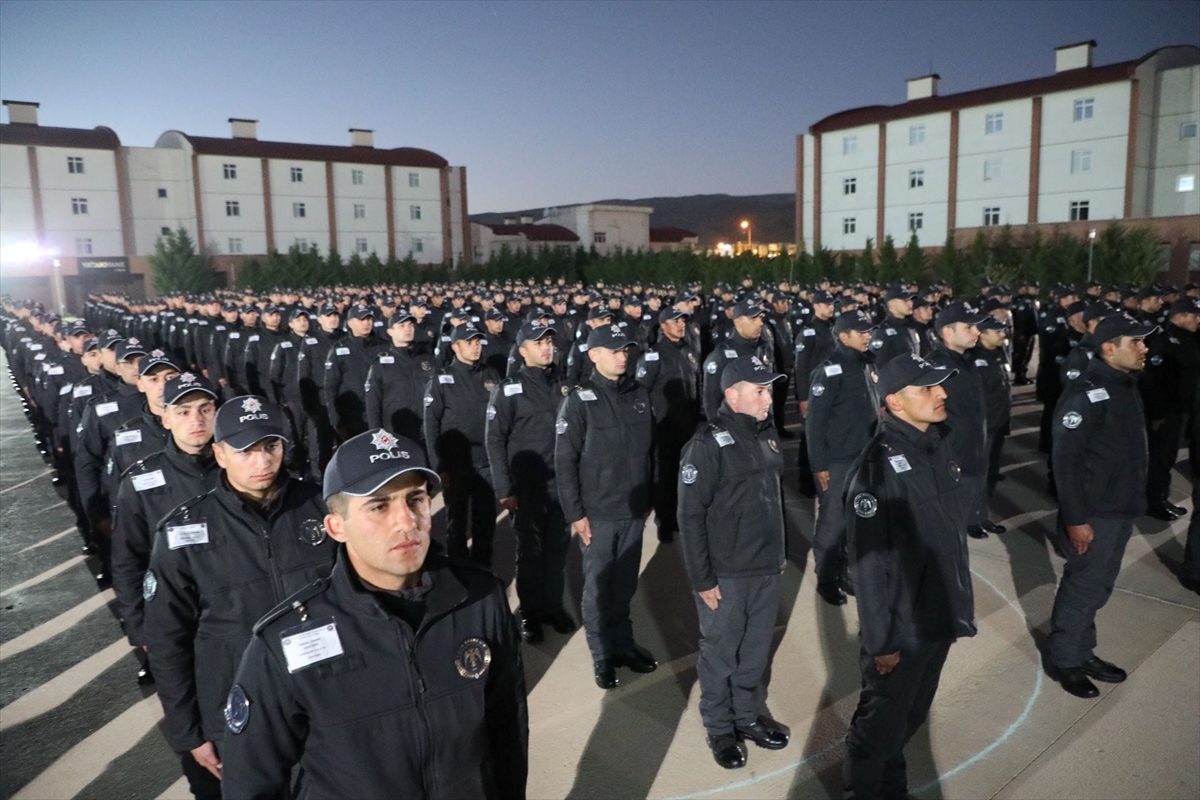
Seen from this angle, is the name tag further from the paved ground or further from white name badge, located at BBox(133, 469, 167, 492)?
the paved ground

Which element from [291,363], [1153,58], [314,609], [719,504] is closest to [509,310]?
[291,363]

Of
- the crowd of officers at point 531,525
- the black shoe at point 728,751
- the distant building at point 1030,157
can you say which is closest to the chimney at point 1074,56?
the distant building at point 1030,157

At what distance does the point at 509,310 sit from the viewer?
17.1m

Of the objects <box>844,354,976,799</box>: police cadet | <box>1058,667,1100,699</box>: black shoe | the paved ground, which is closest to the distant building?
the paved ground

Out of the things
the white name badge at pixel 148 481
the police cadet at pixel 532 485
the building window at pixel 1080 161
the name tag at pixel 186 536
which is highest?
the building window at pixel 1080 161

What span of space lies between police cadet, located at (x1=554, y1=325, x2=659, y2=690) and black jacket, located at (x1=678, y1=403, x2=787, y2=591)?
3.15ft

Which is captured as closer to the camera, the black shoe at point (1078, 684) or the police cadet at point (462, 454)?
the black shoe at point (1078, 684)

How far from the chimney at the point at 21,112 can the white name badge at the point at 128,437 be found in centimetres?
5502

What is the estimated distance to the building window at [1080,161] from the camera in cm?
3894

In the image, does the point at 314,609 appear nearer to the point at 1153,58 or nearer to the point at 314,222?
the point at 1153,58

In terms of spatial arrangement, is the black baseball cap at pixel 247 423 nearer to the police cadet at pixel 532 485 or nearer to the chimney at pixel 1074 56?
the police cadet at pixel 532 485

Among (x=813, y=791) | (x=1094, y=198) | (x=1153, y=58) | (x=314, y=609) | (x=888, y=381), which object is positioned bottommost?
(x=813, y=791)

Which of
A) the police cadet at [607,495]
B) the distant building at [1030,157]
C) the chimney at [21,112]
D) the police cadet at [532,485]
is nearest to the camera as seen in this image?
the police cadet at [607,495]

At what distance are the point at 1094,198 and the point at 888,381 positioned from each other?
1684 inches
